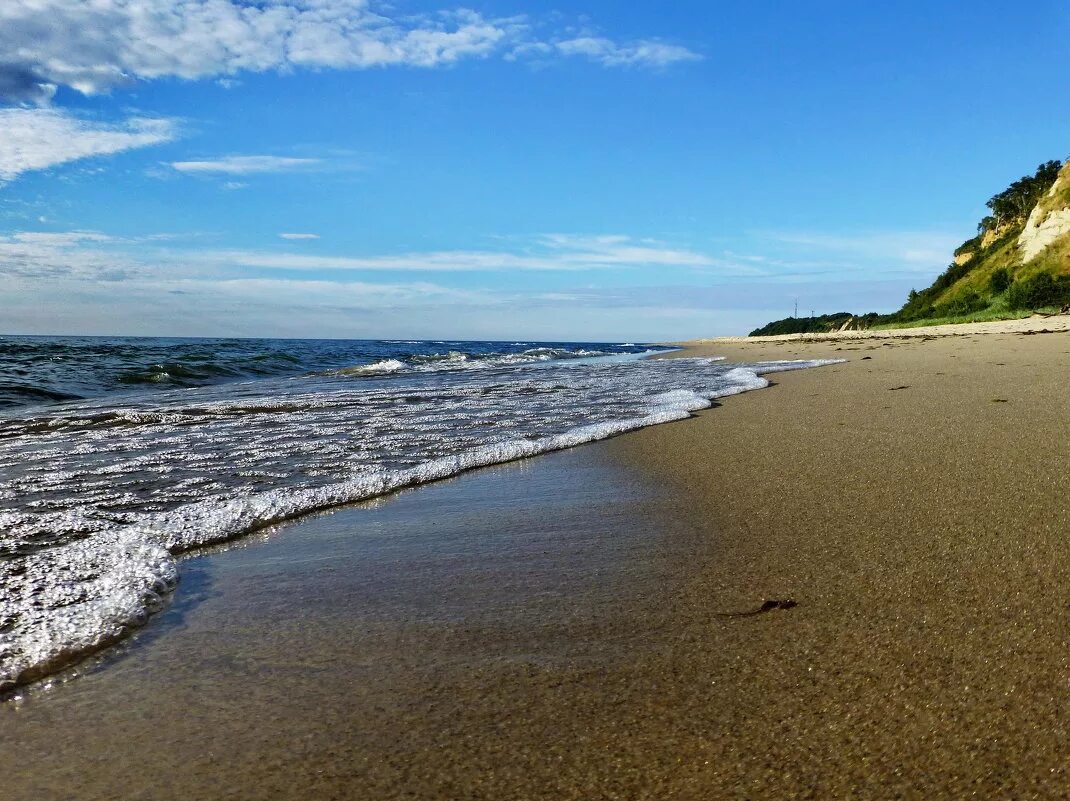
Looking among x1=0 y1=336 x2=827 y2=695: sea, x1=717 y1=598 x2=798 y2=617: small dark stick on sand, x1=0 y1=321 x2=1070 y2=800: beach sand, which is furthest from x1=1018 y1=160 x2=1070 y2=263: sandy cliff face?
x1=717 y1=598 x2=798 y2=617: small dark stick on sand

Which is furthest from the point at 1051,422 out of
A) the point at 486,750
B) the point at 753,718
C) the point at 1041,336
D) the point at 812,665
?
the point at 1041,336

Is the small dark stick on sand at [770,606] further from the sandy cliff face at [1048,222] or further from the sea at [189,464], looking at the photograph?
the sandy cliff face at [1048,222]

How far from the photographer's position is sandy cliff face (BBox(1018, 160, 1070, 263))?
38.6m

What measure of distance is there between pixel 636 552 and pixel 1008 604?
3.90 feet

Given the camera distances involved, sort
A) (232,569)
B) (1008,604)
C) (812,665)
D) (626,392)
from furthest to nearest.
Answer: (626,392) < (232,569) < (1008,604) < (812,665)

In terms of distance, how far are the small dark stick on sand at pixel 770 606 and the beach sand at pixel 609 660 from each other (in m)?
0.03

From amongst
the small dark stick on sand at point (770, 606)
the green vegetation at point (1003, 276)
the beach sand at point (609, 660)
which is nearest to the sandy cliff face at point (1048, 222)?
the green vegetation at point (1003, 276)

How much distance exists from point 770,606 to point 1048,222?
155 feet

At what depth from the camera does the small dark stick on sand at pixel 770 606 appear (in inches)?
81.7

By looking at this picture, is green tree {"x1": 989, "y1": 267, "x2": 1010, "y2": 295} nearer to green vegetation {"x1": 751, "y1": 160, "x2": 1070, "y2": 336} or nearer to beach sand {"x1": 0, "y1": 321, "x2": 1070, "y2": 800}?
green vegetation {"x1": 751, "y1": 160, "x2": 1070, "y2": 336}

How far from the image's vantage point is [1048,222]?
130 feet

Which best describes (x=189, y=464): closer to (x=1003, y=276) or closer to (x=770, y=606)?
(x=770, y=606)

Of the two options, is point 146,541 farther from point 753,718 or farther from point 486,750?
point 753,718

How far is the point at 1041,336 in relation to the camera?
55.4 ft
